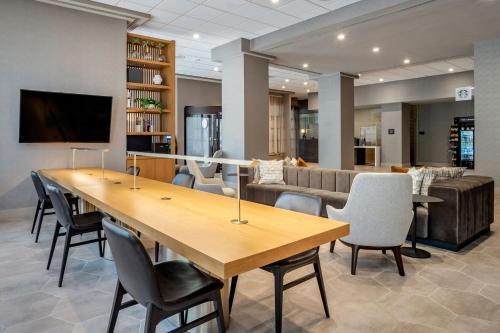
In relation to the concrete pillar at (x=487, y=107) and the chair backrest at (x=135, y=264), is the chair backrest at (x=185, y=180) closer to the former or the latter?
the chair backrest at (x=135, y=264)

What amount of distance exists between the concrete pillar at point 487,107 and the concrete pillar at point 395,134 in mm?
6518

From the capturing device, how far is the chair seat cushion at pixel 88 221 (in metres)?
2.94

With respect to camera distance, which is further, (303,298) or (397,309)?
(303,298)

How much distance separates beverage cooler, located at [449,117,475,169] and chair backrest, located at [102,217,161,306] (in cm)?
1413

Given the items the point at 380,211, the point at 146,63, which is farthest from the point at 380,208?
the point at 146,63

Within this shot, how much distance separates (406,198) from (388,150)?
11.6 meters

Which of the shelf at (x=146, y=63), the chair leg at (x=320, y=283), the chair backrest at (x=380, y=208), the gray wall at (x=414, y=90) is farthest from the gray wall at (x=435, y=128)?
the chair leg at (x=320, y=283)

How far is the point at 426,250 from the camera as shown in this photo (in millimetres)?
3791

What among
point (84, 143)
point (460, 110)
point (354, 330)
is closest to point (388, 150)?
point (460, 110)

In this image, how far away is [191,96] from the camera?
1163cm

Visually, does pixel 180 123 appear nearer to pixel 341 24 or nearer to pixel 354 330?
pixel 341 24

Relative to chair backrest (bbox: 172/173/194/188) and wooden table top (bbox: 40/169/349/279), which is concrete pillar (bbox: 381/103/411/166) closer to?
chair backrest (bbox: 172/173/194/188)

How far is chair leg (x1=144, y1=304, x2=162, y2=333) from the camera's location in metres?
1.46

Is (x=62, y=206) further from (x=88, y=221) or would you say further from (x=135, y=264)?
(x=135, y=264)
